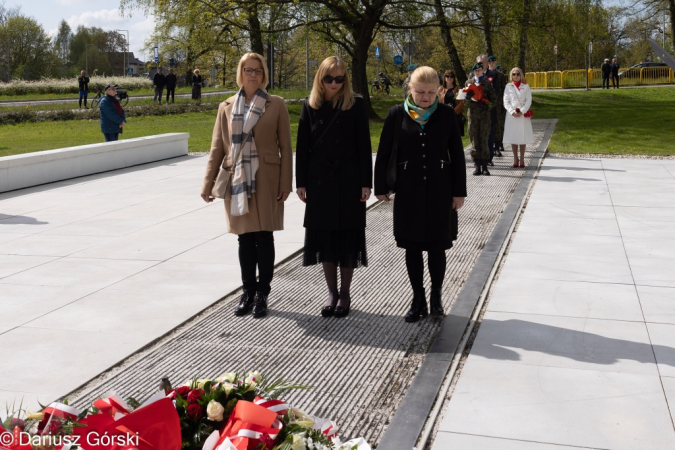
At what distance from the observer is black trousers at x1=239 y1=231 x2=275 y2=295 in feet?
20.1

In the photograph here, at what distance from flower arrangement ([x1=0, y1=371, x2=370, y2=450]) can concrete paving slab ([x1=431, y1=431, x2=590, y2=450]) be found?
952 mm

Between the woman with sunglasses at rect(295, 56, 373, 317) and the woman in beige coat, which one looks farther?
the woman in beige coat

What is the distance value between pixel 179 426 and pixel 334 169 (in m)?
3.33

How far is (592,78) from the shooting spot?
5191 cm

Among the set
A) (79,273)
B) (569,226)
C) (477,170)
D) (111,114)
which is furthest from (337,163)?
(111,114)

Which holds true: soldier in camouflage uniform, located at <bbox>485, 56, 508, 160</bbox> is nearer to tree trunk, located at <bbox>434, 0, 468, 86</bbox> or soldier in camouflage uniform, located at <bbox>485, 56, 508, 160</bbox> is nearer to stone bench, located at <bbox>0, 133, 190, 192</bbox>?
stone bench, located at <bbox>0, 133, 190, 192</bbox>

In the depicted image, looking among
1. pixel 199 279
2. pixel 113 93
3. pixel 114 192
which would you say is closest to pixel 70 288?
pixel 199 279

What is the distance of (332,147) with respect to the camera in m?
5.82

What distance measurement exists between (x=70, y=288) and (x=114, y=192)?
5.83 m

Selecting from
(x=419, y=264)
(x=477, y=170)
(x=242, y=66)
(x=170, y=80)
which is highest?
(x=170, y=80)

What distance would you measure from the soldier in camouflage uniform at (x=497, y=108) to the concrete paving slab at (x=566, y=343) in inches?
357

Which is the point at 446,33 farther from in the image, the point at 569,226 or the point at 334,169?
the point at 334,169

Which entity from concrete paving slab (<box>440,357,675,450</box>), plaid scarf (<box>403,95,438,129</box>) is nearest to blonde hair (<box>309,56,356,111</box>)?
plaid scarf (<box>403,95,438,129</box>)

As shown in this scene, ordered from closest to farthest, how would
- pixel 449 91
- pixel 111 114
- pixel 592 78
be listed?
pixel 449 91
pixel 111 114
pixel 592 78
